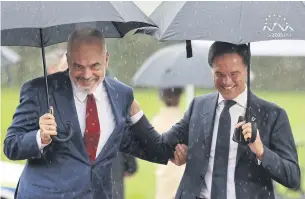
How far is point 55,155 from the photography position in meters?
5.98

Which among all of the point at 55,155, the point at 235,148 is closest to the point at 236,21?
the point at 235,148

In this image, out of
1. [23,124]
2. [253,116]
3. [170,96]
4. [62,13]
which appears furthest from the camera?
[170,96]

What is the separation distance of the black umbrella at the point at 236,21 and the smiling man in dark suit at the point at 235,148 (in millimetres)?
397

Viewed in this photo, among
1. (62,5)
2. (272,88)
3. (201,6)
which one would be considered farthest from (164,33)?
(272,88)

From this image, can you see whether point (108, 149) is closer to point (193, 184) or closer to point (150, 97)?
point (193, 184)

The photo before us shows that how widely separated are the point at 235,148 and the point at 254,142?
28cm

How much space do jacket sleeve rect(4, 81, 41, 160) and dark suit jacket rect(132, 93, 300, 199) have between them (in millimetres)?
1080

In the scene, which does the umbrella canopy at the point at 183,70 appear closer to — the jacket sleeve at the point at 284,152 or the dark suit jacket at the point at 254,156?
the dark suit jacket at the point at 254,156

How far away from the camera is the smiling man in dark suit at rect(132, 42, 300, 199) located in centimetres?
602

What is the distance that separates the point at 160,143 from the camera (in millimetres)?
6492

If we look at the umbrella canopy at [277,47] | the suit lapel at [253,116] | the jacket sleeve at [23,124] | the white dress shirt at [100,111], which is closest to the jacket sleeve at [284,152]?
the suit lapel at [253,116]

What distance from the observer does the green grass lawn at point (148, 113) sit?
57.2ft

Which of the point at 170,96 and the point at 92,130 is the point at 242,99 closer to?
the point at 92,130

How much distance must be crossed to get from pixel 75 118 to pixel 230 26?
1183 mm
